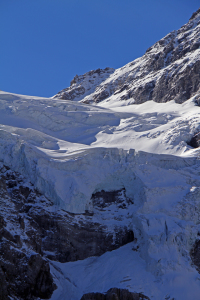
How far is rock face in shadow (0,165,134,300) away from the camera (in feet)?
143

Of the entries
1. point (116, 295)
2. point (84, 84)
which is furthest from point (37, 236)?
point (84, 84)

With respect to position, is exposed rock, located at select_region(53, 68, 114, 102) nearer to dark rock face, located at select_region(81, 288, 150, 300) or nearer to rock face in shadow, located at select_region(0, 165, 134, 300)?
A: rock face in shadow, located at select_region(0, 165, 134, 300)

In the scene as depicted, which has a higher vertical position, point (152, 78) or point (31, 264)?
point (152, 78)

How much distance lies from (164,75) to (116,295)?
2358 inches

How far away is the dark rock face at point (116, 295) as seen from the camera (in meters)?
42.3

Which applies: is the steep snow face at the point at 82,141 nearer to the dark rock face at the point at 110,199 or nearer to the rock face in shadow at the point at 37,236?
the dark rock face at the point at 110,199

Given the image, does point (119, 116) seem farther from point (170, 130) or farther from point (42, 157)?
point (42, 157)

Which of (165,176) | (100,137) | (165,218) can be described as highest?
(100,137)

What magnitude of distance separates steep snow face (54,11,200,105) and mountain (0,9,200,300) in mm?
10995

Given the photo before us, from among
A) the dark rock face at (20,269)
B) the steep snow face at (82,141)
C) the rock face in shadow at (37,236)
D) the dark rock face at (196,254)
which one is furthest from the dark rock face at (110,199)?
the dark rock face at (20,269)

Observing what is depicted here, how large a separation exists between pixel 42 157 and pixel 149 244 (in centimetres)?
1940

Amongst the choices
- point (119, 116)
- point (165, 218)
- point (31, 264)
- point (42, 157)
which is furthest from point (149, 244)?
point (119, 116)

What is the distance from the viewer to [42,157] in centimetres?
5656

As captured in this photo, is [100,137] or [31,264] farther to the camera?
[100,137]
